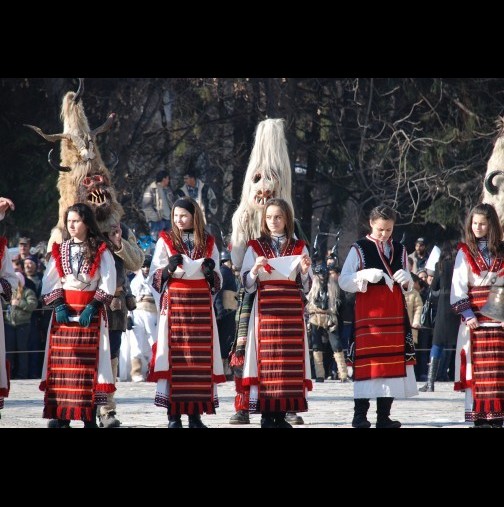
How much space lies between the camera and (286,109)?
23.6 m

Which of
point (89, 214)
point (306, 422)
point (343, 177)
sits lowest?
point (306, 422)

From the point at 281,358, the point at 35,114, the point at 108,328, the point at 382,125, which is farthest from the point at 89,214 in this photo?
the point at 382,125

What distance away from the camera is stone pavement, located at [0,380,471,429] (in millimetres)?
10781

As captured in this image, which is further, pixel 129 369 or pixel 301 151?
pixel 301 151

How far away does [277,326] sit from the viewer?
10.3 metres

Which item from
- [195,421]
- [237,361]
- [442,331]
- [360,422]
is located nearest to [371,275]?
[360,422]

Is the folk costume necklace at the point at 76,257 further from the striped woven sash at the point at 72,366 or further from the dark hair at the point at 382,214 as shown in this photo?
the dark hair at the point at 382,214

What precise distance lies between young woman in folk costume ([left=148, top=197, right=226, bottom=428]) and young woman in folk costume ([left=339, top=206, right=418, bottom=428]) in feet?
3.50

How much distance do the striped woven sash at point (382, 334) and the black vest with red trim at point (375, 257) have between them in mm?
130

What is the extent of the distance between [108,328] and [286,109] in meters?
13.8

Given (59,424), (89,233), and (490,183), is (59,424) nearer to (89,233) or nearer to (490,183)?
(89,233)

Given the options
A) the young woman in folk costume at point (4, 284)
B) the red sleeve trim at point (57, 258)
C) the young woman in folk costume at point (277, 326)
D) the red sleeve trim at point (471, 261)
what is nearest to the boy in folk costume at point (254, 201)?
the young woman in folk costume at point (277, 326)

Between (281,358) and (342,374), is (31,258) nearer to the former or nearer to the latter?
(342,374)

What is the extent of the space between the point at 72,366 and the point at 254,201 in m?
2.50
